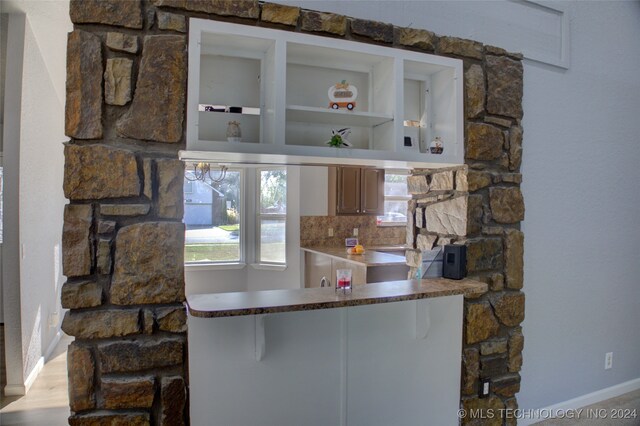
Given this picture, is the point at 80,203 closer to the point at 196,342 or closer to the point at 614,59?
the point at 196,342

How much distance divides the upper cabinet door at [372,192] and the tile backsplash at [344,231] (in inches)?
6.7

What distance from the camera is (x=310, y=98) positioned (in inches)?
88.2

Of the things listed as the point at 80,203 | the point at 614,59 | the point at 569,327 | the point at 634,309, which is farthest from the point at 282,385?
the point at 614,59

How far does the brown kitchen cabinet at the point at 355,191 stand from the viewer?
5.37 meters

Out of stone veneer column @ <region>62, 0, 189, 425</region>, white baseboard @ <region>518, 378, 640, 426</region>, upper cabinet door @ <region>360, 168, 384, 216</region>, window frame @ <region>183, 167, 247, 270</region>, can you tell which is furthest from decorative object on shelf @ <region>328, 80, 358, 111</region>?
window frame @ <region>183, 167, 247, 270</region>

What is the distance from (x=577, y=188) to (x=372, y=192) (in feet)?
9.54

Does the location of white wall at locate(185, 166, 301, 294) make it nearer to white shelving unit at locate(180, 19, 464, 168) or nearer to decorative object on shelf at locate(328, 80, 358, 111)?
white shelving unit at locate(180, 19, 464, 168)

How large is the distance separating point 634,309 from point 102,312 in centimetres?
386

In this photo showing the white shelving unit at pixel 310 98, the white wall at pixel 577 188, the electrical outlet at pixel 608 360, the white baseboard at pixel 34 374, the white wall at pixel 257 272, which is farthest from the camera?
the white wall at pixel 257 272

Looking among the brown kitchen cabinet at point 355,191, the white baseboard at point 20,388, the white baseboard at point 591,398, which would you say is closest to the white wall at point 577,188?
the white baseboard at point 591,398

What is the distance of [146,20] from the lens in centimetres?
174

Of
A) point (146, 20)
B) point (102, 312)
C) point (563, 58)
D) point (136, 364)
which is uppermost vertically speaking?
point (563, 58)

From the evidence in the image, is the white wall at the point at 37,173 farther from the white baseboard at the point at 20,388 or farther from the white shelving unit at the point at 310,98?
the white shelving unit at the point at 310,98

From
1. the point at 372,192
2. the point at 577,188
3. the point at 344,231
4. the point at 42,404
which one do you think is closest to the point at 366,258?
the point at 344,231
